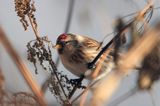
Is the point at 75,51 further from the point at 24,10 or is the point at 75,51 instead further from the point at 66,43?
the point at 24,10

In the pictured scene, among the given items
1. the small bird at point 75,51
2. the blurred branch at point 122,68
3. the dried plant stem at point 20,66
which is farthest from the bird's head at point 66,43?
the blurred branch at point 122,68

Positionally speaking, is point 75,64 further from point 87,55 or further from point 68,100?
point 68,100

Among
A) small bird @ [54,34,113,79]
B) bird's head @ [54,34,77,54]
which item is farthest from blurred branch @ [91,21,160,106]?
bird's head @ [54,34,77,54]

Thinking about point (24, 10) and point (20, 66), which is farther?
point (24, 10)

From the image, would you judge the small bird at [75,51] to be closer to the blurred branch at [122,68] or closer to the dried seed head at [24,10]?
the dried seed head at [24,10]

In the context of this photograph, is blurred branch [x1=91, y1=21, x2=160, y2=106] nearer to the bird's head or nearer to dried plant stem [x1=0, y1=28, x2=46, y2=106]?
dried plant stem [x1=0, y1=28, x2=46, y2=106]

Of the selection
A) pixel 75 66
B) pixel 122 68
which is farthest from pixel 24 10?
pixel 75 66

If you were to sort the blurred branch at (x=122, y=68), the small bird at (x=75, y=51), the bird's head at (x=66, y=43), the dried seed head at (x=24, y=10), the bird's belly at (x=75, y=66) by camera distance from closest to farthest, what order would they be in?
the blurred branch at (x=122, y=68), the dried seed head at (x=24, y=10), the bird's belly at (x=75, y=66), the small bird at (x=75, y=51), the bird's head at (x=66, y=43)

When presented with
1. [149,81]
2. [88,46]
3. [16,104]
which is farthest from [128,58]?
[88,46]
